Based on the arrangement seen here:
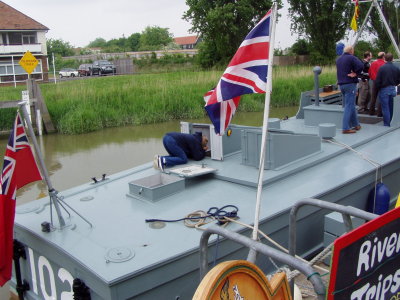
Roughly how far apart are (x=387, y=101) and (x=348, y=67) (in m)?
0.85

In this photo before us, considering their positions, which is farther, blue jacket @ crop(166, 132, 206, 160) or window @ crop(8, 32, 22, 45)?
window @ crop(8, 32, 22, 45)

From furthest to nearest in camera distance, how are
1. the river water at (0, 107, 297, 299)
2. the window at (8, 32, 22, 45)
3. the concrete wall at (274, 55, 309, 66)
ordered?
the concrete wall at (274, 55, 309, 66)
the window at (8, 32, 22, 45)
the river water at (0, 107, 297, 299)

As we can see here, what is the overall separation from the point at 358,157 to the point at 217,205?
6.88ft

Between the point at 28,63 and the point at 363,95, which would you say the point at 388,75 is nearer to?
the point at 363,95

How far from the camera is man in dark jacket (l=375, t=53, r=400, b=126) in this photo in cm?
621

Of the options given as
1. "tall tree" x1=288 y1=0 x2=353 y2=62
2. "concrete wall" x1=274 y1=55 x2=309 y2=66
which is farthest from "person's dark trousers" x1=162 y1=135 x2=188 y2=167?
"concrete wall" x1=274 y1=55 x2=309 y2=66

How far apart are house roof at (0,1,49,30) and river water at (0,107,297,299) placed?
906 inches

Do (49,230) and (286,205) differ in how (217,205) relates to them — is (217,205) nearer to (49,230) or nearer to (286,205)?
(286,205)

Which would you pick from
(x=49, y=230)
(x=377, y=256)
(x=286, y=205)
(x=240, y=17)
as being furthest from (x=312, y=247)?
(x=240, y=17)

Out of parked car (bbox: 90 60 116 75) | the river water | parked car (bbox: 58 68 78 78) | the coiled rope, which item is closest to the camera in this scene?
the coiled rope

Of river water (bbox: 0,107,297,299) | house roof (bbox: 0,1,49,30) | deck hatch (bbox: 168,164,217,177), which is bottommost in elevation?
river water (bbox: 0,107,297,299)

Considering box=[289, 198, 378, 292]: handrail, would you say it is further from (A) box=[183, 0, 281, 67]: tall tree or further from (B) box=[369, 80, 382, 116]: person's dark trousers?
(A) box=[183, 0, 281, 67]: tall tree

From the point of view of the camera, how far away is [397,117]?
6.49m

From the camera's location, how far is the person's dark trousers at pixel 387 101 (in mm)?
6309
